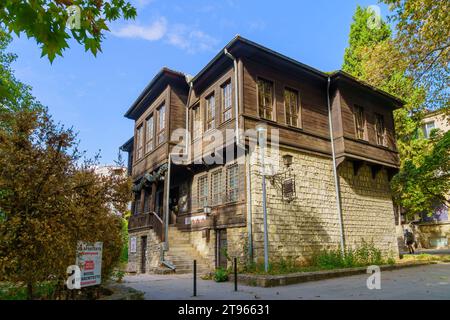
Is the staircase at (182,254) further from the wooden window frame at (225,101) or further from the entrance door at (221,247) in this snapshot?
the wooden window frame at (225,101)

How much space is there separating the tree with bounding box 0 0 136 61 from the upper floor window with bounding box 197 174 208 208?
1140 centimetres

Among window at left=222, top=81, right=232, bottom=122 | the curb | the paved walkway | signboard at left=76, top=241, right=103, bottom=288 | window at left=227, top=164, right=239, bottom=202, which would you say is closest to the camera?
signboard at left=76, top=241, right=103, bottom=288

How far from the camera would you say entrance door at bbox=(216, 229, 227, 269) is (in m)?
13.8

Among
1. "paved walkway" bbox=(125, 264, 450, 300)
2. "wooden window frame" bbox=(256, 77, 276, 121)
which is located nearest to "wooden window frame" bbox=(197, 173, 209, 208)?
"wooden window frame" bbox=(256, 77, 276, 121)

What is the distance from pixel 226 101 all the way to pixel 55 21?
10583 millimetres

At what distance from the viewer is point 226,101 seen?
14406mm

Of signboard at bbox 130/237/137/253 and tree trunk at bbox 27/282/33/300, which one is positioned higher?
signboard at bbox 130/237/137/253

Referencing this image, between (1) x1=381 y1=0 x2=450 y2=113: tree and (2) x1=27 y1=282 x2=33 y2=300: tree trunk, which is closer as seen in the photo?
(2) x1=27 y1=282 x2=33 y2=300: tree trunk

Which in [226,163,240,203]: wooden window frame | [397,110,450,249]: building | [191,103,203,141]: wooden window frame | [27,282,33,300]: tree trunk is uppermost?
[191,103,203,141]: wooden window frame

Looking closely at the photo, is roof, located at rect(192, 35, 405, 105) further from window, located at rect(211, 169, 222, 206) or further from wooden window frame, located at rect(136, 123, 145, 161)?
wooden window frame, located at rect(136, 123, 145, 161)

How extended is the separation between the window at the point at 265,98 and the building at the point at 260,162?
0.17ft

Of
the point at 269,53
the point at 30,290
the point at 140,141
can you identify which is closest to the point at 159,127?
the point at 140,141

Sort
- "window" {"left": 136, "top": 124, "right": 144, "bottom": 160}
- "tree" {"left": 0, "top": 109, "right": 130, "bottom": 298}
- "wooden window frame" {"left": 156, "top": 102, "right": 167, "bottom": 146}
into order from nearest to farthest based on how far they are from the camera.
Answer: "tree" {"left": 0, "top": 109, "right": 130, "bottom": 298}, "wooden window frame" {"left": 156, "top": 102, "right": 167, "bottom": 146}, "window" {"left": 136, "top": 124, "right": 144, "bottom": 160}

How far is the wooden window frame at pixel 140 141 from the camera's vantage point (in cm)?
1980
